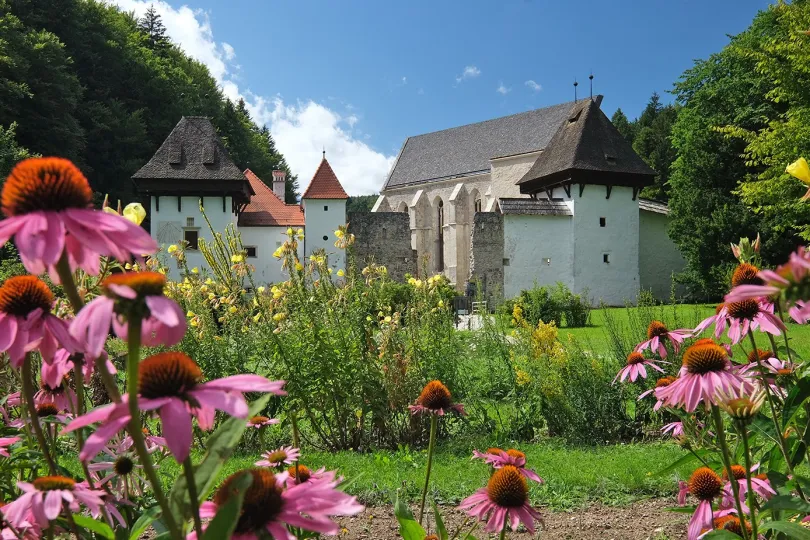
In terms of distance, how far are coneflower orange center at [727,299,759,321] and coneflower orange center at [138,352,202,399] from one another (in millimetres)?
1291

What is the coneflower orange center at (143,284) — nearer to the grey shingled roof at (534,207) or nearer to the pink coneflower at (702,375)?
the pink coneflower at (702,375)

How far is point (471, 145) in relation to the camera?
2788 cm

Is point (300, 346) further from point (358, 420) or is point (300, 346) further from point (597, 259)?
point (597, 259)

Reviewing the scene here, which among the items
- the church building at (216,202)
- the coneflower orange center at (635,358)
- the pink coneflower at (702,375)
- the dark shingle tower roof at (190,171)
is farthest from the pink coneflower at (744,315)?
the dark shingle tower roof at (190,171)

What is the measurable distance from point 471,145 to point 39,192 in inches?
1107

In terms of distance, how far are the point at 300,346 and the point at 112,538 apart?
3099 mm

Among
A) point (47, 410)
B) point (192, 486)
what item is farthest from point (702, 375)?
point (47, 410)

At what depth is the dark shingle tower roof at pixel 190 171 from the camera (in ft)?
65.5

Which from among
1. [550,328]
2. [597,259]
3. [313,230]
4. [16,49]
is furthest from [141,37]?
[550,328]

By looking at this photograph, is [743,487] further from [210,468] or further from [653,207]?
[653,207]

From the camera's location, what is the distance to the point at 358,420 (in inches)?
161

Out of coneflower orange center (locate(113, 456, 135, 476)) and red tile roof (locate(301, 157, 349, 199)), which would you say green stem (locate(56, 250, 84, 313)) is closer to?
coneflower orange center (locate(113, 456, 135, 476))

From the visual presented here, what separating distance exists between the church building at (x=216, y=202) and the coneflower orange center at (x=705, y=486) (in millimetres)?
17839

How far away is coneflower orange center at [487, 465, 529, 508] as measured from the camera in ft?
3.80
